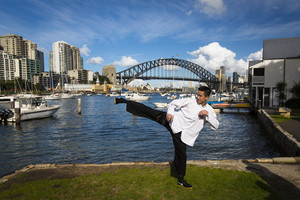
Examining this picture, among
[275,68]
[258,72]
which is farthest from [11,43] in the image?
[275,68]

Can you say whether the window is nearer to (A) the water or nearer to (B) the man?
(A) the water

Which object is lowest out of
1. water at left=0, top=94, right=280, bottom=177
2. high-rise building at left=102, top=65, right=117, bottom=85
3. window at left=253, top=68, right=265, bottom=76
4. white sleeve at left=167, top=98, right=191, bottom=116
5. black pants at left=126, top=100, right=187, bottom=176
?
water at left=0, top=94, right=280, bottom=177

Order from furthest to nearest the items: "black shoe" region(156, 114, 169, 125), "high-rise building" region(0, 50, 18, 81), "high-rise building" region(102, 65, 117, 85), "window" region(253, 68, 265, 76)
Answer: "high-rise building" region(102, 65, 117, 85)
"high-rise building" region(0, 50, 18, 81)
"window" region(253, 68, 265, 76)
"black shoe" region(156, 114, 169, 125)

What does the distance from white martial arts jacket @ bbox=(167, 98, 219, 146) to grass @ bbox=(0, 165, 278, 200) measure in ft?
3.36

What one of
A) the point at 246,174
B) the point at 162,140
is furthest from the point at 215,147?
the point at 246,174

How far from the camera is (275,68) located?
26469 mm

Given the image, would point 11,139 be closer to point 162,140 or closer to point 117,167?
point 162,140

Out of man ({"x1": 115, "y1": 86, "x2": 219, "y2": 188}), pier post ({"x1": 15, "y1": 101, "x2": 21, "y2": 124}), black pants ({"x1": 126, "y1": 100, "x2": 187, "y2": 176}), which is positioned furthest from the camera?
pier post ({"x1": 15, "y1": 101, "x2": 21, "y2": 124})

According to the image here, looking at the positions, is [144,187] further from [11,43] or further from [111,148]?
[11,43]

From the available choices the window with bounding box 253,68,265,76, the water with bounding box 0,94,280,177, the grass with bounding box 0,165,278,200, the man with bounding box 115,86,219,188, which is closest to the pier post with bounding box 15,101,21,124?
the water with bounding box 0,94,280,177

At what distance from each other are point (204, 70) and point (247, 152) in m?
172

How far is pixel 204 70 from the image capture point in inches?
6964

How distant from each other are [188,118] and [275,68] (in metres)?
26.9

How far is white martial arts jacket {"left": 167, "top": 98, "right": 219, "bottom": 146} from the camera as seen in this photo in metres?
4.27
